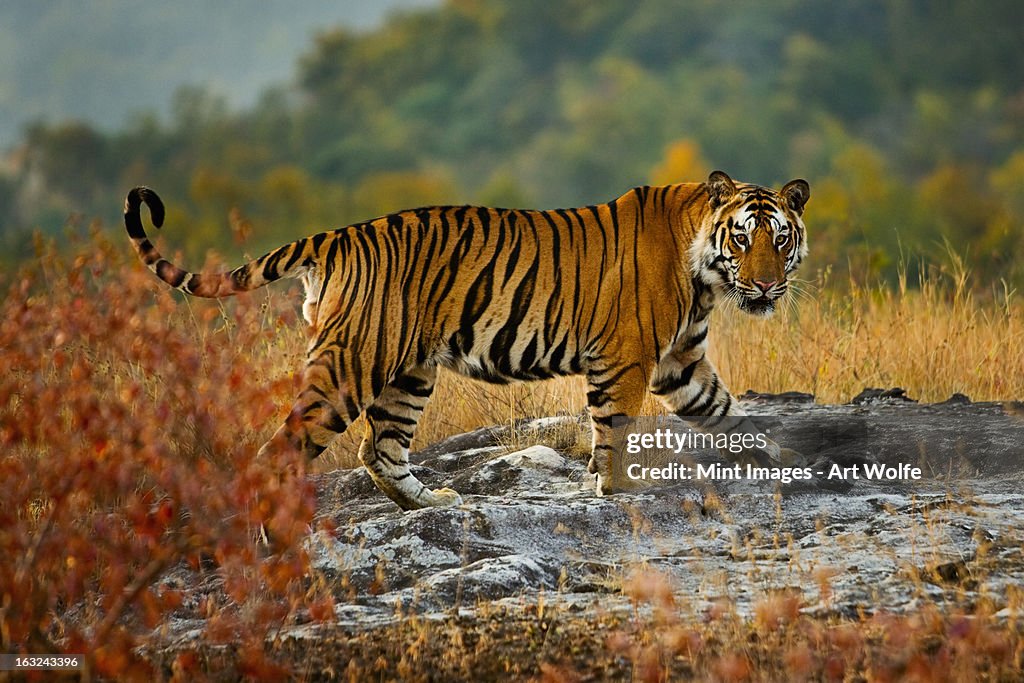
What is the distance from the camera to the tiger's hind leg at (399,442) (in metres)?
6.55

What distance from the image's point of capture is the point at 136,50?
94.2 meters

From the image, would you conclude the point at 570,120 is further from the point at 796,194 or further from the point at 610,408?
the point at 610,408

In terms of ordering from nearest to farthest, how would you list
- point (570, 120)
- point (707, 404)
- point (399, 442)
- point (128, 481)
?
point (128, 481)
point (399, 442)
point (707, 404)
point (570, 120)

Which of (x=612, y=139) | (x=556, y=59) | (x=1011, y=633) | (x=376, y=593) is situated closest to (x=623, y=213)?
(x=376, y=593)

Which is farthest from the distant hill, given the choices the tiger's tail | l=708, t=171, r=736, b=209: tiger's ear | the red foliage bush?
the red foliage bush

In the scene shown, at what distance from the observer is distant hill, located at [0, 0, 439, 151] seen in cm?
8794

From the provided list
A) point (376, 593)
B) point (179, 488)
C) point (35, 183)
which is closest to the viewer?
point (179, 488)

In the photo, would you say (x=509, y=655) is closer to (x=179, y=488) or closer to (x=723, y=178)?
(x=179, y=488)

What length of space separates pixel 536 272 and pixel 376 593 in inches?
74.5

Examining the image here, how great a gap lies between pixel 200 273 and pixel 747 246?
2.42 metres

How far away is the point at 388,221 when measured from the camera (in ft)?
21.1

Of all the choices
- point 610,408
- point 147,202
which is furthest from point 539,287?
point 147,202

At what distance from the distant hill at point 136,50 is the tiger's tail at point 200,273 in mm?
79810

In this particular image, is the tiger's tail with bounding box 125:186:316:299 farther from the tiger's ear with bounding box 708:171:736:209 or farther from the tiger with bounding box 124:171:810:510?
the tiger's ear with bounding box 708:171:736:209
